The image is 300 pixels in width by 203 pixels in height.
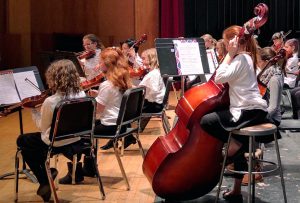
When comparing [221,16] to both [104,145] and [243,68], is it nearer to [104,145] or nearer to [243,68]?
[104,145]

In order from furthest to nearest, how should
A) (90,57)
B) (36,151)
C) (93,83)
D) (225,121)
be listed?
(90,57) < (93,83) < (36,151) < (225,121)

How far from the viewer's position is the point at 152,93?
5.54m

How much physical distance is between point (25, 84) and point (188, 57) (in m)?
1.61

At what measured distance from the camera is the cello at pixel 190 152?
11.5ft

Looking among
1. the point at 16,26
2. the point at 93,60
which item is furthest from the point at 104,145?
the point at 16,26

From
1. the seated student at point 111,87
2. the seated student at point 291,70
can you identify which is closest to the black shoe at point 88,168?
the seated student at point 111,87

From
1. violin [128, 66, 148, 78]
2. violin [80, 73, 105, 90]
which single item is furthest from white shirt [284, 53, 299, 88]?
violin [80, 73, 105, 90]

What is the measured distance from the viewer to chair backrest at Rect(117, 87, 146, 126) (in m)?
4.08

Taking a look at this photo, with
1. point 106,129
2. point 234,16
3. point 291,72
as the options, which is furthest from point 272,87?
point 234,16

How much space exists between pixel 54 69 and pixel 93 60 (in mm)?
2638

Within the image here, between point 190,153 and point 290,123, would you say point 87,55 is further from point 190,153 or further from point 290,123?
point 190,153

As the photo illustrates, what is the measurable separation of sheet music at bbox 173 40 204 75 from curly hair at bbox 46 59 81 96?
1.44 metres

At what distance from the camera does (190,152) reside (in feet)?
11.6

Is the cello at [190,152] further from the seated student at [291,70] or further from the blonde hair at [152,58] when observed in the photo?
the seated student at [291,70]
